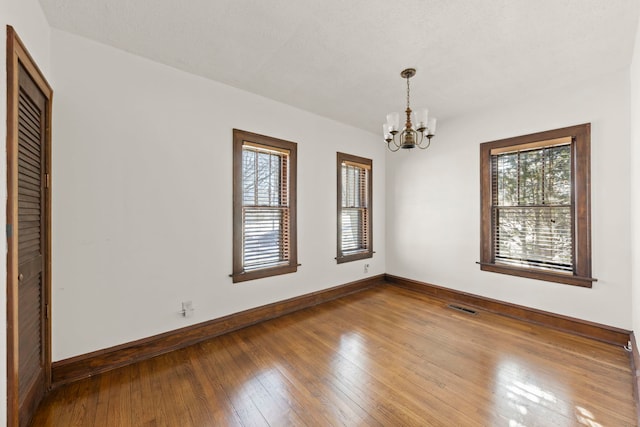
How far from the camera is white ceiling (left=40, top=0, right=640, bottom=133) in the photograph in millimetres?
1893

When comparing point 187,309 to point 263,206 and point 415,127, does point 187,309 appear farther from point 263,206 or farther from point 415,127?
point 415,127

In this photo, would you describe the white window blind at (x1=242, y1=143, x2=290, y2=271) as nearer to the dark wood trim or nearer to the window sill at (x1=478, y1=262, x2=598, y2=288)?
the window sill at (x1=478, y1=262, x2=598, y2=288)

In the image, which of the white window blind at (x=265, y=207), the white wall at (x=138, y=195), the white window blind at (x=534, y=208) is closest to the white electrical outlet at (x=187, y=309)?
the white wall at (x=138, y=195)

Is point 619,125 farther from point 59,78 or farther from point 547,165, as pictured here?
point 59,78

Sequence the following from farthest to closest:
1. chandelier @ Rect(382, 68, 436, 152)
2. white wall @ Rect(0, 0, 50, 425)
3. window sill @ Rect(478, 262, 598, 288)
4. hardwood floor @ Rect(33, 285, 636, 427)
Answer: window sill @ Rect(478, 262, 598, 288), chandelier @ Rect(382, 68, 436, 152), hardwood floor @ Rect(33, 285, 636, 427), white wall @ Rect(0, 0, 50, 425)

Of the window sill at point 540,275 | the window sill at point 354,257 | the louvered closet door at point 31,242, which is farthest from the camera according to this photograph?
the window sill at point 354,257

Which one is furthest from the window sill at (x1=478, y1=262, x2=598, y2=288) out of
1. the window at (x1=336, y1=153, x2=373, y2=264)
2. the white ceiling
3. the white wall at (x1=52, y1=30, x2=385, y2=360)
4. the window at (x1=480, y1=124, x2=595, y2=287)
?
the white wall at (x1=52, y1=30, x2=385, y2=360)

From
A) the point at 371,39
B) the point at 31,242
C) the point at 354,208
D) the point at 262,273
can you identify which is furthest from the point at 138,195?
the point at 354,208

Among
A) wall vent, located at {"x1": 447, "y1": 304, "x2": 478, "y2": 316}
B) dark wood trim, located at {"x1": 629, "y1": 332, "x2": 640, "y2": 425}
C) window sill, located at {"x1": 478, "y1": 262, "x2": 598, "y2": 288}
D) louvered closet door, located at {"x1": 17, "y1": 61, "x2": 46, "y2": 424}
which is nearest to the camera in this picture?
louvered closet door, located at {"x1": 17, "y1": 61, "x2": 46, "y2": 424}

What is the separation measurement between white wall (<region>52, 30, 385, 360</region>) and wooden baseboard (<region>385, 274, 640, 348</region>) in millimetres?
2592

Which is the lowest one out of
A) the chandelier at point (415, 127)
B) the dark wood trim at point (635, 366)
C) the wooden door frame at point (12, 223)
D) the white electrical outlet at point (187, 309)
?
the dark wood trim at point (635, 366)

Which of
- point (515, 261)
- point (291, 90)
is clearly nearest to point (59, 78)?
point (291, 90)

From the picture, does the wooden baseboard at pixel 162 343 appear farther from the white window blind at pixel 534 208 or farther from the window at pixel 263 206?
the white window blind at pixel 534 208

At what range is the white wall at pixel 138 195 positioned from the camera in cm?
215
